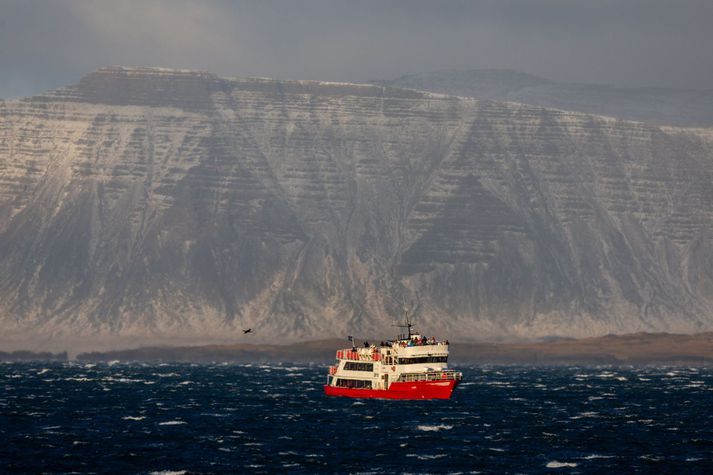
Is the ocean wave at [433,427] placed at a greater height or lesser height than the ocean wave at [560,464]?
greater

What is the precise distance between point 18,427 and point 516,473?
65.5 meters

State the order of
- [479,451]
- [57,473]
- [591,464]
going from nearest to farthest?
1. [57,473]
2. [591,464]
3. [479,451]

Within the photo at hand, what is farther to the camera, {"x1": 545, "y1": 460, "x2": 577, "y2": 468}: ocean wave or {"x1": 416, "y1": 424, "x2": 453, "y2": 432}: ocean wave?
{"x1": 416, "y1": 424, "x2": 453, "y2": 432}: ocean wave

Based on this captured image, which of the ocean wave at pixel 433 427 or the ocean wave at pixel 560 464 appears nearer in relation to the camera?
the ocean wave at pixel 560 464

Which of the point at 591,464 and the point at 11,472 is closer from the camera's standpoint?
the point at 11,472

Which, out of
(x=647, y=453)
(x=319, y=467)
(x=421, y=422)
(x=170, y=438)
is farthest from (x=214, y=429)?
(x=647, y=453)

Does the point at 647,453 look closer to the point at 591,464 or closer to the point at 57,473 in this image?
the point at 591,464

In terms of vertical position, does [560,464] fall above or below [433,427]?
below

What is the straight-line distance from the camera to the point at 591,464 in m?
155

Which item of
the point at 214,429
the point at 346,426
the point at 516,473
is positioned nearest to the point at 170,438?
the point at 214,429

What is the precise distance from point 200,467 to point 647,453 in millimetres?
44662

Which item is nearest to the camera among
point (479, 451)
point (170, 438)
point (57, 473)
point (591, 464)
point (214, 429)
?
point (57, 473)

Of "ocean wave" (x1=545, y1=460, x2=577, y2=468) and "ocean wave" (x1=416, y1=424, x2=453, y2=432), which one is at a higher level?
"ocean wave" (x1=416, y1=424, x2=453, y2=432)

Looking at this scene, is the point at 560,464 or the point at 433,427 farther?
the point at 433,427
